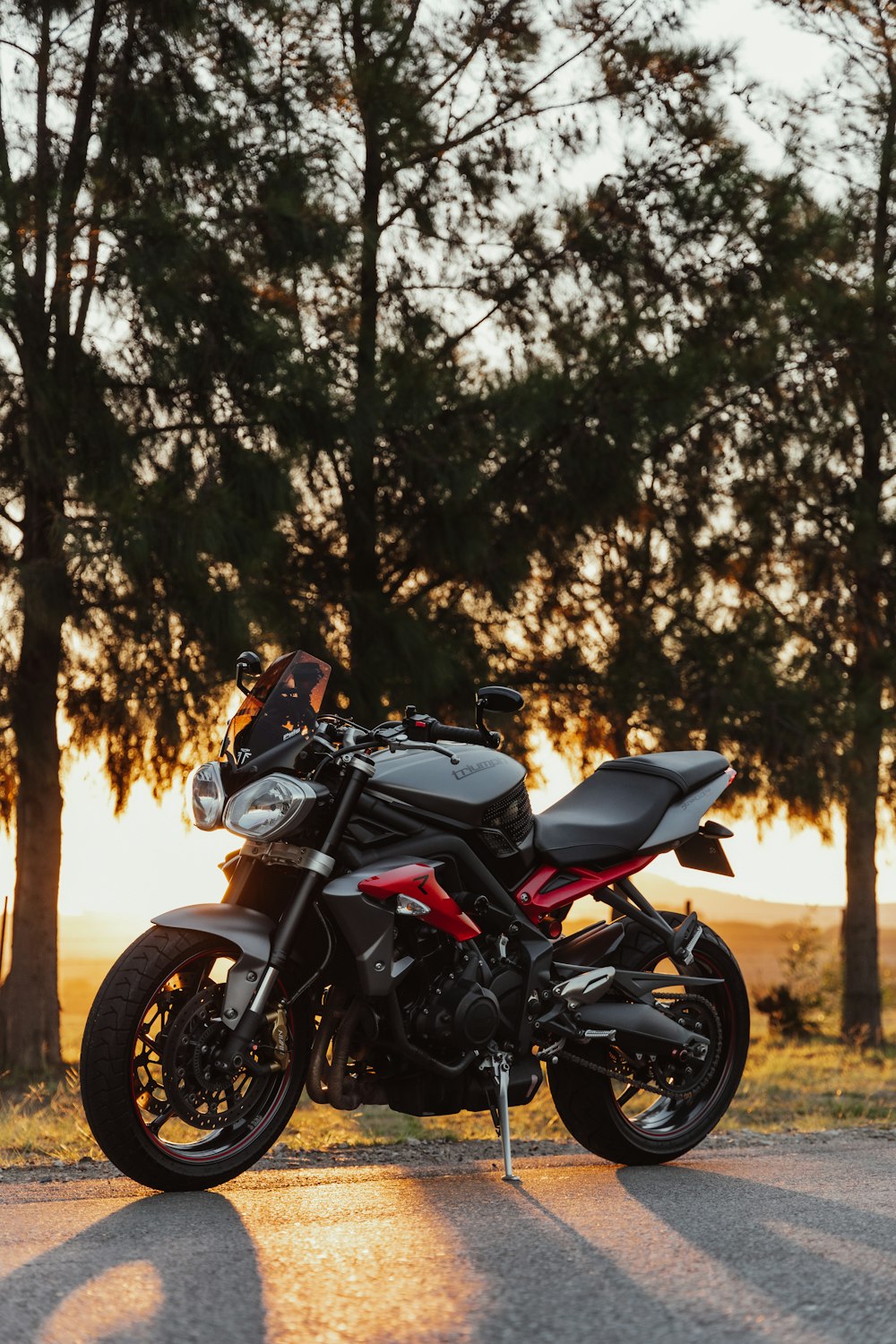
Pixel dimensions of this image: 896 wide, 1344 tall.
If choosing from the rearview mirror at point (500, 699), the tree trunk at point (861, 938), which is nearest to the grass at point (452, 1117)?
the rearview mirror at point (500, 699)

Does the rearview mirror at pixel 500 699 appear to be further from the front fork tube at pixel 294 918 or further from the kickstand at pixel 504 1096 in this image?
the kickstand at pixel 504 1096

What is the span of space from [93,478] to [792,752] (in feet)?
18.5

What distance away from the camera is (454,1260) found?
3.77 metres

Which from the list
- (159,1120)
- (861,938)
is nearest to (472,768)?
(159,1120)

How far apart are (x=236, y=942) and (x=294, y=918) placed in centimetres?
18

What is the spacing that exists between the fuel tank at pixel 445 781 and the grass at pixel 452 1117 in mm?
1898

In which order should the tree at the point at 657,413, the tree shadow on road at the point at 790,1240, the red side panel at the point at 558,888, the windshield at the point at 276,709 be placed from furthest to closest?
1. the tree at the point at 657,413
2. the red side panel at the point at 558,888
3. the windshield at the point at 276,709
4. the tree shadow on road at the point at 790,1240

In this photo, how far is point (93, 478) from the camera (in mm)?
10719

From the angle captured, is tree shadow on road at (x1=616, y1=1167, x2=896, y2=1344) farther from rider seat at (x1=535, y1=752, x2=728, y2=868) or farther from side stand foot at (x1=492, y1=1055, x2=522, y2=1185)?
rider seat at (x1=535, y1=752, x2=728, y2=868)

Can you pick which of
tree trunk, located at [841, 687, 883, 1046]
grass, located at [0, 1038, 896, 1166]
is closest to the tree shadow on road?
grass, located at [0, 1038, 896, 1166]

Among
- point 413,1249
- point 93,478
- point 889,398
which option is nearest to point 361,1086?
point 413,1249

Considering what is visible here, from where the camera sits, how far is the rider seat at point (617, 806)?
5.43 m

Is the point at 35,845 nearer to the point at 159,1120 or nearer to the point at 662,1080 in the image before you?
the point at 662,1080

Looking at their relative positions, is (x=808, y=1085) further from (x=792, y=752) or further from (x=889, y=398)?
(x=889, y=398)
